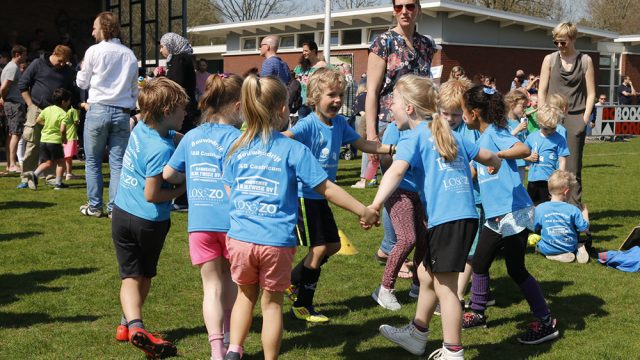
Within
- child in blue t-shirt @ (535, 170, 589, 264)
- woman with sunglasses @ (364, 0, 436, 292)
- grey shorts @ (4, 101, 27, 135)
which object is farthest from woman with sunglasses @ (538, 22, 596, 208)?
grey shorts @ (4, 101, 27, 135)

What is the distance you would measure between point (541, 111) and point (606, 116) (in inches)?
98.9

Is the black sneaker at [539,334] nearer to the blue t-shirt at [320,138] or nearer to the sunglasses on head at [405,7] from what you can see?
the blue t-shirt at [320,138]

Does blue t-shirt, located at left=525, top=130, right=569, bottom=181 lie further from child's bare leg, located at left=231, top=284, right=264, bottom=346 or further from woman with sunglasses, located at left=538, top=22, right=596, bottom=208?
child's bare leg, located at left=231, top=284, right=264, bottom=346

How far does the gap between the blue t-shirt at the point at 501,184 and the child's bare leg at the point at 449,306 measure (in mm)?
929

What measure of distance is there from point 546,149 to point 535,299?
3289 mm

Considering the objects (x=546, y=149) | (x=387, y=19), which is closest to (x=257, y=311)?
(x=546, y=149)

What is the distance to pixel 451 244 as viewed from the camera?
4.28 meters

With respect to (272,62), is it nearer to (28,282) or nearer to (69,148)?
(69,148)

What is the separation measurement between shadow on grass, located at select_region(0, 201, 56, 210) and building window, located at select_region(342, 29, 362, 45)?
23133 mm

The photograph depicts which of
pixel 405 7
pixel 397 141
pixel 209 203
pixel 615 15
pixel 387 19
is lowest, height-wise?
pixel 209 203

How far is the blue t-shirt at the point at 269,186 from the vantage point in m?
3.94

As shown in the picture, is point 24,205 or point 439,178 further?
point 24,205

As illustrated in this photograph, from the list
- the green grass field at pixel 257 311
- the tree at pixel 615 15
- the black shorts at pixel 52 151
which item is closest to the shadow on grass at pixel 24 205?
the green grass field at pixel 257 311

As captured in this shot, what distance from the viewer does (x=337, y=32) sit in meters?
32.7
